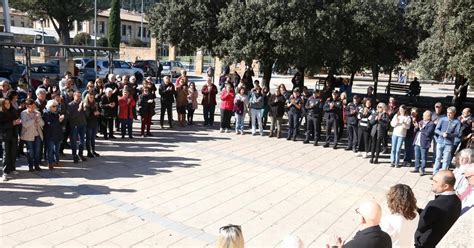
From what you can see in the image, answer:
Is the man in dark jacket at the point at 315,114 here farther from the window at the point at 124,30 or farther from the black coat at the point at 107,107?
the window at the point at 124,30

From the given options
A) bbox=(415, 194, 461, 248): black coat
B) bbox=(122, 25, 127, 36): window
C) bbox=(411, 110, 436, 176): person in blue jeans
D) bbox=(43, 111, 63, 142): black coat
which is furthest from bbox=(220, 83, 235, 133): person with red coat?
bbox=(122, 25, 127, 36): window

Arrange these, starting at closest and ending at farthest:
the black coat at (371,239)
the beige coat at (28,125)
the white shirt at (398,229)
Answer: the black coat at (371,239), the white shirt at (398,229), the beige coat at (28,125)

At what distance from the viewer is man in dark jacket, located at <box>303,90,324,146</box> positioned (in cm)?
1310

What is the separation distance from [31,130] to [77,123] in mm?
1254

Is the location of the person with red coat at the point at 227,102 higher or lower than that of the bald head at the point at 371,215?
higher

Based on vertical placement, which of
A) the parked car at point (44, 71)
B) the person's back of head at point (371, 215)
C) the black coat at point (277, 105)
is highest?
the parked car at point (44, 71)

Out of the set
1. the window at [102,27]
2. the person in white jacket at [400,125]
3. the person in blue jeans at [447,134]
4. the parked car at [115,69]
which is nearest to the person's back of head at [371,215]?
the person in blue jeans at [447,134]

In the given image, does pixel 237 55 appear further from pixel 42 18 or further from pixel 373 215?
pixel 42 18

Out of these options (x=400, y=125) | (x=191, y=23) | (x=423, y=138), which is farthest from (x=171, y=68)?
(x=423, y=138)

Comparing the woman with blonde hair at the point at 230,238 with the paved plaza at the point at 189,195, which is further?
the paved plaza at the point at 189,195

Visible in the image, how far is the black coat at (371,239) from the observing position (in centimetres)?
380

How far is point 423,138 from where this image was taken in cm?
1048

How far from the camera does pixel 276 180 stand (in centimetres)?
951

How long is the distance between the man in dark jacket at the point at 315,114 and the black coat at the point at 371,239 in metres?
9.35
